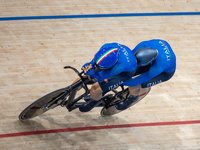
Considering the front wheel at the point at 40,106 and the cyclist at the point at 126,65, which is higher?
the cyclist at the point at 126,65

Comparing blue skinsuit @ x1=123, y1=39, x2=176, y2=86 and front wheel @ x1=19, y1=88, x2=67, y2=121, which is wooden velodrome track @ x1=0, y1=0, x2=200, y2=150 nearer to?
front wheel @ x1=19, y1=88, x2=67, y2=121

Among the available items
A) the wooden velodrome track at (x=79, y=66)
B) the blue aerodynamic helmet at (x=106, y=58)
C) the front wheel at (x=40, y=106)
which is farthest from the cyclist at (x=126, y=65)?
the wooden velodrome track at (x=79, y=66)

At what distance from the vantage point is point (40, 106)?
11.2ft

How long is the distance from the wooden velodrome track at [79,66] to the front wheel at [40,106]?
196mm

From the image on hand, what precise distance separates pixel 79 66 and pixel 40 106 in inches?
47.7

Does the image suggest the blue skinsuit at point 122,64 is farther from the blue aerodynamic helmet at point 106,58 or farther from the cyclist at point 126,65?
the blue aerodynamic helmet at point 106,58

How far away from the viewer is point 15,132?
11.9 feet

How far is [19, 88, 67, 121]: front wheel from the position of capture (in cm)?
316

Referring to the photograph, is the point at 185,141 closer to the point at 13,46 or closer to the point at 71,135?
the point at 71,135

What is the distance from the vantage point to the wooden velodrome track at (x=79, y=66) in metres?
3.73

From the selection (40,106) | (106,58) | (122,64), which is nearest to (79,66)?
(40,106)

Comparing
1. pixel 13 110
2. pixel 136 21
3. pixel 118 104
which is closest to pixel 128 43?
pixel 136 21

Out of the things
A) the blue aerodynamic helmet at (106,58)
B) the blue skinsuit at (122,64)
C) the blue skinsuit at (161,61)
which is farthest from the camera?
the blue skinsuit at (161,61)

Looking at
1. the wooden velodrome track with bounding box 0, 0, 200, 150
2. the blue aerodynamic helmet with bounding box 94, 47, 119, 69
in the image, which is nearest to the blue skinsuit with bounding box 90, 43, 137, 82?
the blue aerodynamic helmet with bounding box 94, 47, 119, 69
